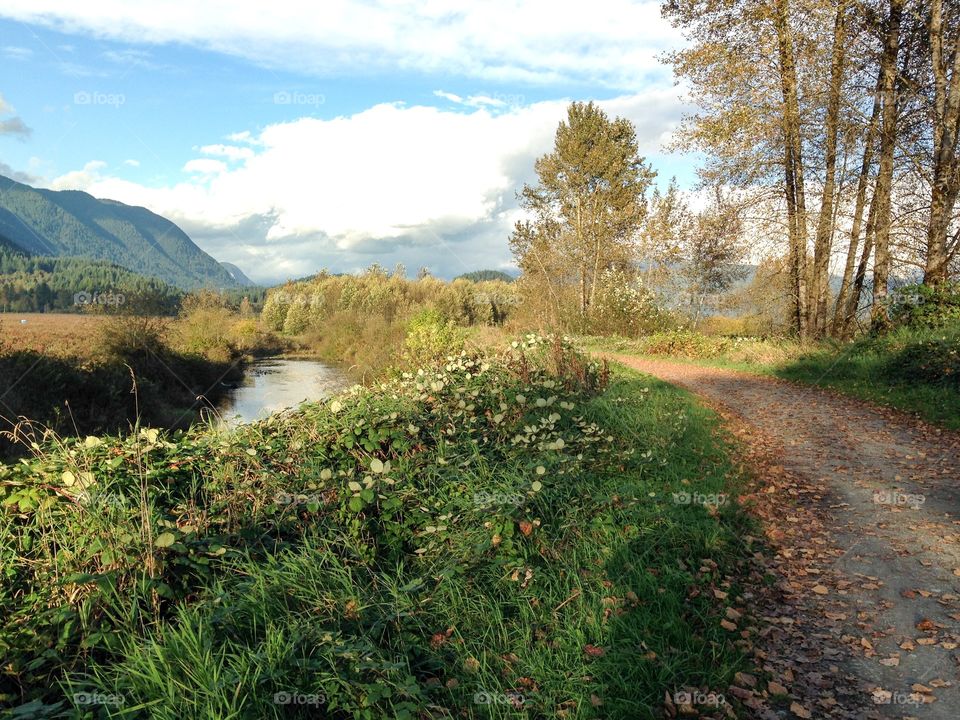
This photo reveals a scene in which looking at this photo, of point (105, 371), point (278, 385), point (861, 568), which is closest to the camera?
point (861, 568)

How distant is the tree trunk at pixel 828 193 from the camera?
15477 millimetres

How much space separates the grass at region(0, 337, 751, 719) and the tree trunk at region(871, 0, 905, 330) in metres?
11.9

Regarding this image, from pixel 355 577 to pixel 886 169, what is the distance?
55.3 feet

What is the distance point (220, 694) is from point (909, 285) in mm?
16203

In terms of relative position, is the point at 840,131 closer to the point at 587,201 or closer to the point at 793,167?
the point at 793,167

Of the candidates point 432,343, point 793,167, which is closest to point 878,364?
point 793,167

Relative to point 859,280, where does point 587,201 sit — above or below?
above

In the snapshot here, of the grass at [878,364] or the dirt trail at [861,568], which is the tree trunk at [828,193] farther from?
the dirt trail at [861,568]

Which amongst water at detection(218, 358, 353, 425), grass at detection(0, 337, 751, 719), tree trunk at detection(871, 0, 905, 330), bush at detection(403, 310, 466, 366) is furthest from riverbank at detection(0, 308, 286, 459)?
tree trunk at detection(871, 0, 905, 330)

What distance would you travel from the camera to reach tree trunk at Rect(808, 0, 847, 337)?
1548 cm

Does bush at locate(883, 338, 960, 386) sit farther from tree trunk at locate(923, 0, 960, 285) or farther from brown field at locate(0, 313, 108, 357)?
brown field at locate(0, 313, 108, 357)

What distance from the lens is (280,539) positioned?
4613mm

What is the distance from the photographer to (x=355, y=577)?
4332mm

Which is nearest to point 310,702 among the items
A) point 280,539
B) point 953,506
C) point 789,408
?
point 280,539
